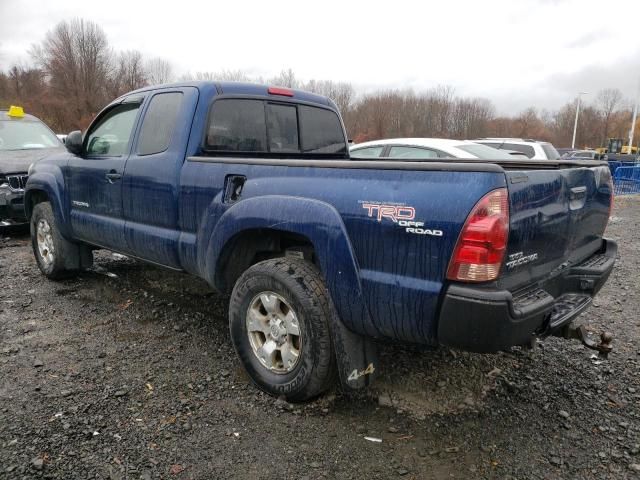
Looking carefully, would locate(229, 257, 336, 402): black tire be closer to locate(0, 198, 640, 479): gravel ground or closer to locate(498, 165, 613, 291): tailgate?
locate(0, 198, 640, 479): gravel ground

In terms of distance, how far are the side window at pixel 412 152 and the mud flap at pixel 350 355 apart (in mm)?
4937

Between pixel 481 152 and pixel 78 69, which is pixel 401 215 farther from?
pixel 78 69

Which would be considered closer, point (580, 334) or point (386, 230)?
point (386, 230)

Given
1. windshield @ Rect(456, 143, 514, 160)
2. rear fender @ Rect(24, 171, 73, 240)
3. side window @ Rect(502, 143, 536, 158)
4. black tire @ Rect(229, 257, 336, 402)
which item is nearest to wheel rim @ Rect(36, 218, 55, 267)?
rear fender @ Rect(24, 171, 73, 240)

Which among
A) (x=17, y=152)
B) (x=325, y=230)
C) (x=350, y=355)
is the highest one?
(x=17, y=152)

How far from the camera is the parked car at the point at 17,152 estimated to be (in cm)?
734

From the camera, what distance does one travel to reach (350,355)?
2.73 meters

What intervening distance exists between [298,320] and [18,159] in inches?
268

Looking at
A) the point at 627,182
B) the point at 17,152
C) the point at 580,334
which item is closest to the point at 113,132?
the point at 580,334

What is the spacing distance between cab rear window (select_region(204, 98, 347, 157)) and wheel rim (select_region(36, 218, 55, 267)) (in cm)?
274

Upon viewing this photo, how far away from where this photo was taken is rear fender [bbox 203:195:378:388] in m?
2.54

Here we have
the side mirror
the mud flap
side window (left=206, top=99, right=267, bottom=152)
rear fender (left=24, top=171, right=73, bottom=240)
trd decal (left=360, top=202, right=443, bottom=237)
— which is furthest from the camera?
rear fender (left=24, top=171, right=73, bottom=240)

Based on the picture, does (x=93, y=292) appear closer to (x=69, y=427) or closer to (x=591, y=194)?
(x=69, y=427)

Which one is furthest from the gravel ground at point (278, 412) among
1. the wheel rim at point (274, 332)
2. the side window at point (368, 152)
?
the side window at point (368, 152)
